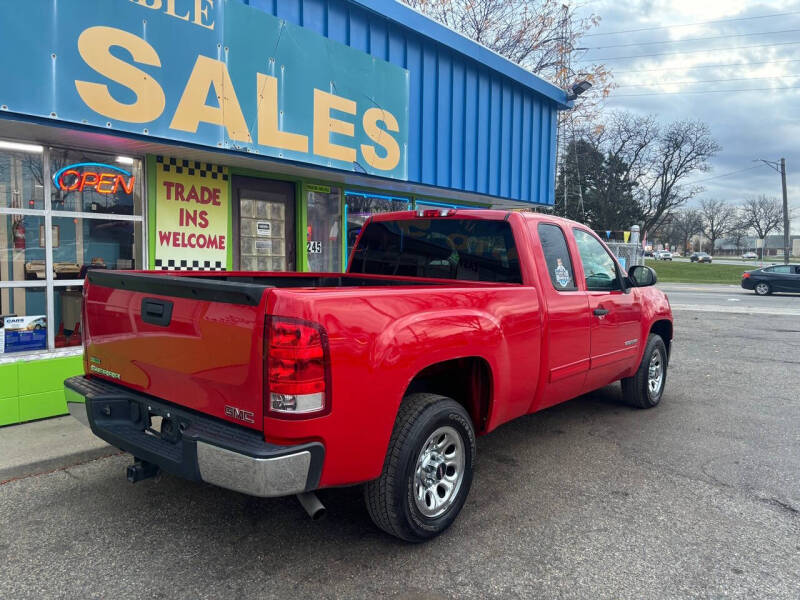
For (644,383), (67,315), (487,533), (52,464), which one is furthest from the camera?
(644,383)

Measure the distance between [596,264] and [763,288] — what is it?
2476cm

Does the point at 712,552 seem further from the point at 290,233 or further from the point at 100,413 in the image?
the point at 290,233

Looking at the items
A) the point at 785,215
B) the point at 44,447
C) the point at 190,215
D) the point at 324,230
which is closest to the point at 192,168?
the point at 190,215

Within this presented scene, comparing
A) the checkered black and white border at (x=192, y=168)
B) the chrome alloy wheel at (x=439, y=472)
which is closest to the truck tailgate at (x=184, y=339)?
the chrome alloy wheel at (x=439, y=472)

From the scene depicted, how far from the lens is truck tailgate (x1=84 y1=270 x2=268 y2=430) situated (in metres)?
2.47

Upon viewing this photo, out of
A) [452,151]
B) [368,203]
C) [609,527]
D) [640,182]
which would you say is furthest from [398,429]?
[640,182]

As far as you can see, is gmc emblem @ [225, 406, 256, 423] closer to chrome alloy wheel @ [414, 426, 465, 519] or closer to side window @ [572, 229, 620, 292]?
chrome alloy wheel @ [414, 426, 465, 519]

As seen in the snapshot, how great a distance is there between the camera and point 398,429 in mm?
2889

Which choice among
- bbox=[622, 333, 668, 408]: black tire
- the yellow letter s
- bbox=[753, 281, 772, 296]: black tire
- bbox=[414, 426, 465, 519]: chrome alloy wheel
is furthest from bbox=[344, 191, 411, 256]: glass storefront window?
bbox=[753, 281, 772, 296]: black tire

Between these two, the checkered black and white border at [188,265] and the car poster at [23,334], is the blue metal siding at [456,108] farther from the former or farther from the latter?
the car poster at [23,334]

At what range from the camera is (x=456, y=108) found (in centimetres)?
904

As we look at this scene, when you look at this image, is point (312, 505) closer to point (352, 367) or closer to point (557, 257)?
point (352, 367)

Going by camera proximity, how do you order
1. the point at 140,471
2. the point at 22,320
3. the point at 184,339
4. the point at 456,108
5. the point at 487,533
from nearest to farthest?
the point at 184,339, the point at 140,471, the point at 487,533, the point at 22,320, the point at 456,108

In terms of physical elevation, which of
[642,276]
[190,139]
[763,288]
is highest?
[190,139]
